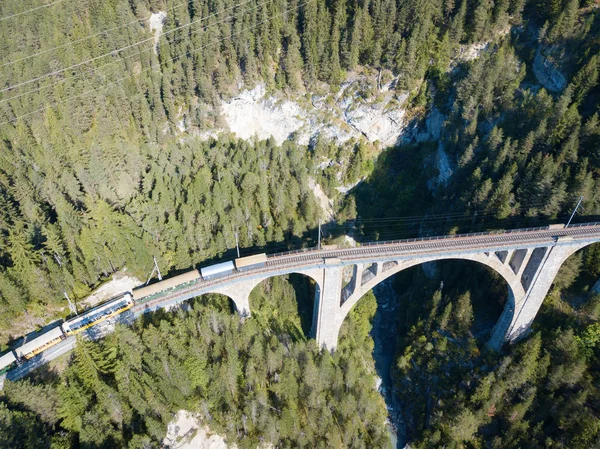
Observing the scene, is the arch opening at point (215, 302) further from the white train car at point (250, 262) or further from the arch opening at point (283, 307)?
the white train car at point (250, 262)

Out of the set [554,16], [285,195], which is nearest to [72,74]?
[285,195]

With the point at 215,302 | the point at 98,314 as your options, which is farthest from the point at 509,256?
the point at 98,314

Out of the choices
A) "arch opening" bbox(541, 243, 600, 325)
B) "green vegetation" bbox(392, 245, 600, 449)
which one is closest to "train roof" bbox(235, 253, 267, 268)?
"green vegetation" bbox(392, 245, 600, 449)

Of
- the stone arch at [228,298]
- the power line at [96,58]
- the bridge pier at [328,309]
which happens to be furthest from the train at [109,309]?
the power line at [96,58]

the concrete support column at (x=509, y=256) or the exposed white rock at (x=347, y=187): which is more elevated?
the exposed white rock at (x=347, y=187)

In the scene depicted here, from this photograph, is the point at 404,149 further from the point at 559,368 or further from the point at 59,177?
the point at 59,177

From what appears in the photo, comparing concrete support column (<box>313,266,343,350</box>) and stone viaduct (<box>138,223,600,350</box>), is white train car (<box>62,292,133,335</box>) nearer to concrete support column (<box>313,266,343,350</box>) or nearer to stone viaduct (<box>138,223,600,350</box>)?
stone viaduct (<box>138,223,600,350</box>)
